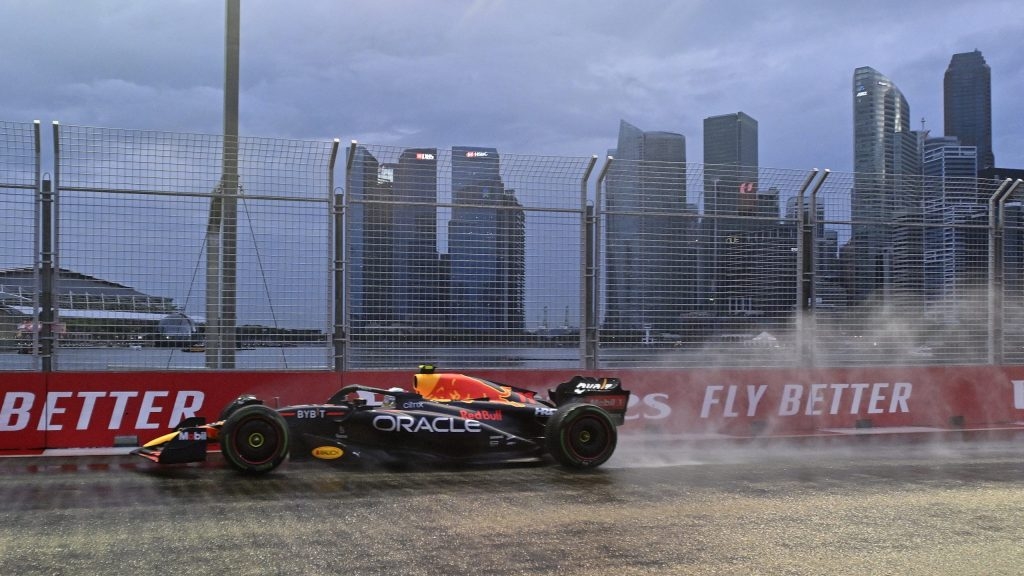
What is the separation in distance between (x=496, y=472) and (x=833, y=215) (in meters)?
Result: 7.69

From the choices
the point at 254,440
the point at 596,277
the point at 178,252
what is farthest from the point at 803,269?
the point at 178,252

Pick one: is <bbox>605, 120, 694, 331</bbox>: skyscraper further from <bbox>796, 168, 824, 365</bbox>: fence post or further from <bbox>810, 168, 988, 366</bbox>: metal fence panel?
<bbox>810, 168, 988, 366</bbox>: metal fence panel

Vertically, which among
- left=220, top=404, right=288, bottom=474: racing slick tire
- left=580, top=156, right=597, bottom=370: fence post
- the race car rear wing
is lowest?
left=220, top=404, right=288, bottom=474: racing slick tire

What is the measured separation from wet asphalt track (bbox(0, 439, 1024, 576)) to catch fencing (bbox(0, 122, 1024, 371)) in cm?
233

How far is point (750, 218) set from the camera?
13062 mm

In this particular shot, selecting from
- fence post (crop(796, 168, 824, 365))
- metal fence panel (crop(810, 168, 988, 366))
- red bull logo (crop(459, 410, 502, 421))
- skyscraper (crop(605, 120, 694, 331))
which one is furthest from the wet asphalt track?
metal fence panel (crop(810, 168, 988, 366))

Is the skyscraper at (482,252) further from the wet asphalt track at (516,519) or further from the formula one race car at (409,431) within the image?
the wet asphalt track at (516,519)

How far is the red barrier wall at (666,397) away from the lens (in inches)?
395

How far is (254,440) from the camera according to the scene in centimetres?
809

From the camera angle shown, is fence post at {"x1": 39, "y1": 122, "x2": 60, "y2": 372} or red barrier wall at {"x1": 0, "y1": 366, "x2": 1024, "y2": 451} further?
fence post at {"x1": 39, "y1": 122, "x2": 60, "y2": 372}

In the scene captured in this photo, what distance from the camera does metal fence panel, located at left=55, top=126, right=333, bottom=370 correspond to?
1035 cm

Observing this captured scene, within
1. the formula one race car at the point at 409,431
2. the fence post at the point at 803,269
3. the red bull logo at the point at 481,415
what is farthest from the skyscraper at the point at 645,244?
the red bull logo at the point at 481,415

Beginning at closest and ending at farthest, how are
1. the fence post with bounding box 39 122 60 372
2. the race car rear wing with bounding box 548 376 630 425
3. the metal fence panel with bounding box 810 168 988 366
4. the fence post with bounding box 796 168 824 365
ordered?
the race car rear wing with bounding box 548 376 630 425 → the fence post with bounding box 39 122 60 372 → the fence post with bounding box 796 168 824 365 → the metal fence panel with bounding box 810 168 988 366

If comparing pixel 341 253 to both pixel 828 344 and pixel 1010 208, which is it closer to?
pixel 828 344
